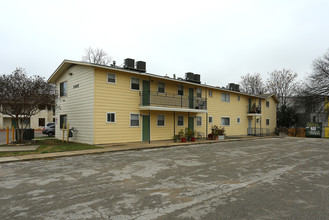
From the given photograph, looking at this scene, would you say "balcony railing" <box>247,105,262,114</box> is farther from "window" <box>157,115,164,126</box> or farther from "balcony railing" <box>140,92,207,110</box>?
"window" <box>157,115,164,126</box>

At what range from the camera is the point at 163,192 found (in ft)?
17.7

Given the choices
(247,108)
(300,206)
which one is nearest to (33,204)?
(300,206)

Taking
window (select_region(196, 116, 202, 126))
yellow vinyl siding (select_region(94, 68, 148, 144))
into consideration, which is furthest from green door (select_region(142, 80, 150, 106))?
window (select_region(196, 116, 202, 126))

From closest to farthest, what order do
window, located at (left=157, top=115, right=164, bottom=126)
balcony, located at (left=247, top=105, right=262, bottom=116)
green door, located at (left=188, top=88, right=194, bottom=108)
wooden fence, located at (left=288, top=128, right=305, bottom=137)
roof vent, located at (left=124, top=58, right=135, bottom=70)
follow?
roof vent, located at (left=124, top=58, right=135, bottom=70) → window, located at (left=157, top=115, right=164, bottom=126) → green door, located at (left=188, top=88, right=194, bottom=108) → balcony, located at (left=247, top=105, right=262, bottom=116) → wooden fence, located at (left=288, top=128, right=305, bottom=137)

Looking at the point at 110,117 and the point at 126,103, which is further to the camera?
the point at 126,103

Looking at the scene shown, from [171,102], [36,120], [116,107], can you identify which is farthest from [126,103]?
[36,120]

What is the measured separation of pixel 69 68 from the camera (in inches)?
750

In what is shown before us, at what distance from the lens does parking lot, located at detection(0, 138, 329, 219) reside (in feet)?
13.6

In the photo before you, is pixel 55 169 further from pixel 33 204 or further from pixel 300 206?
pixel 300 206

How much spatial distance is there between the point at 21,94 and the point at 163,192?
13822 mm

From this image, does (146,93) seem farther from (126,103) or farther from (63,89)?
(63,89)

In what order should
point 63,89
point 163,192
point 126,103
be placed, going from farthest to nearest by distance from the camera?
point 63,89, point 126,103, point 163,192

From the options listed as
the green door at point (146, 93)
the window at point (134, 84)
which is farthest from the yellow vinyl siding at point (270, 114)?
the window at point (134, 84)

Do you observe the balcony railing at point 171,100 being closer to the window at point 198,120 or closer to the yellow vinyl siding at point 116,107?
the yellow vinyl siding at point 116,107
